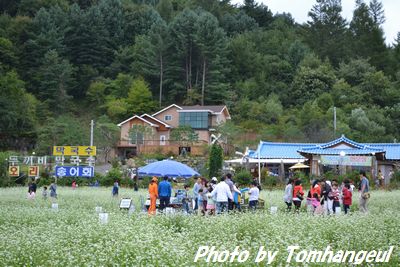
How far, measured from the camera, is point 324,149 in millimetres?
40469

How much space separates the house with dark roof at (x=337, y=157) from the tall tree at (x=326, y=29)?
36356 mm

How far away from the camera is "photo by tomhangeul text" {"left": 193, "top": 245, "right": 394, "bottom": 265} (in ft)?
28.3

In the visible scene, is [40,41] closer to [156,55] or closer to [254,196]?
[156,55]

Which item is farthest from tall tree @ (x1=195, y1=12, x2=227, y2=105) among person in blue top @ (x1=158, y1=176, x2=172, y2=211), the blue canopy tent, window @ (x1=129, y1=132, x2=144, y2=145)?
person in blue top @ (x1=158, y1=176, x2=172, y2=211)

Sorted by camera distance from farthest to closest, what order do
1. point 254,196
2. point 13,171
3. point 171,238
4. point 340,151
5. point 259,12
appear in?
point 259,12
point 340,151
point 13,171
point 254,196
point 171,238

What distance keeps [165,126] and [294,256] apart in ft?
170

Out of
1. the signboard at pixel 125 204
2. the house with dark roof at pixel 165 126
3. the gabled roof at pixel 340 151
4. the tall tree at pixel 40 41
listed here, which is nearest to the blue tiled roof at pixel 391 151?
the gabled roof at pixel 340 151

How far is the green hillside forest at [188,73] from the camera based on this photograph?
5750 cm

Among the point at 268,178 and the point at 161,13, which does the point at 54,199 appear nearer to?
the point at 268,178

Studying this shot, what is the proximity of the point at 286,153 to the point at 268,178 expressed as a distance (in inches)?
370

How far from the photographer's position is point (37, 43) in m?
72.6

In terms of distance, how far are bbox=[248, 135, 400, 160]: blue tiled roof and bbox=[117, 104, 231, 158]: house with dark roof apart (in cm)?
1145

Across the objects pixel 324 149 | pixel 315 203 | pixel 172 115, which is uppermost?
pixel 172 115

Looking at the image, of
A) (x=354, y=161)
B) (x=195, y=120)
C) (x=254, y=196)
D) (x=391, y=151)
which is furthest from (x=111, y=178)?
(x=195, y=120)
